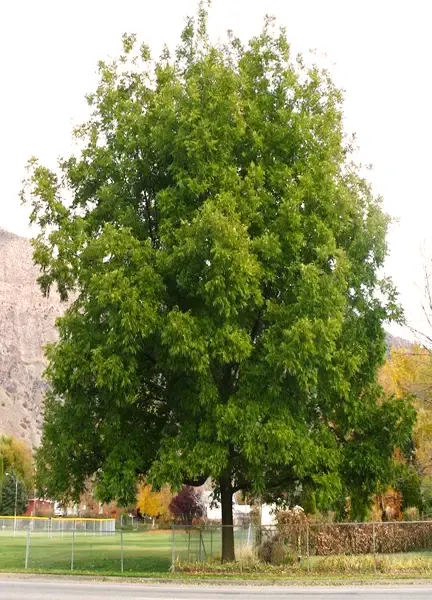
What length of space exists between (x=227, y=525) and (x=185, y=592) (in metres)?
6.61

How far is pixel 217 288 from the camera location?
71.0 feet

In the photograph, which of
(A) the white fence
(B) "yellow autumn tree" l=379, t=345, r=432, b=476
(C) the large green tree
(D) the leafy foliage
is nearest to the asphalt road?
(C) the large green tree

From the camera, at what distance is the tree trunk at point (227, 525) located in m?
24.7

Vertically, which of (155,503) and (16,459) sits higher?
(16,459)

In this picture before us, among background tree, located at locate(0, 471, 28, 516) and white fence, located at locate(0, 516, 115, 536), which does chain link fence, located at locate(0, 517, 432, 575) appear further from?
background tree, located at locate(0, 471, 28, 516)

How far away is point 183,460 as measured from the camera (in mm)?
22219

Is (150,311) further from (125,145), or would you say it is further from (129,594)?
(129,594)

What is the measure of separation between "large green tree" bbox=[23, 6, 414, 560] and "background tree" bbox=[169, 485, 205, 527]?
46.4m

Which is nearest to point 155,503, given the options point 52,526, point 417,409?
point 52,526

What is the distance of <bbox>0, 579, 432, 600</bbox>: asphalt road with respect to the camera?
54.2 ft

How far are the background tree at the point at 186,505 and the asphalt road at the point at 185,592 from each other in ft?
168

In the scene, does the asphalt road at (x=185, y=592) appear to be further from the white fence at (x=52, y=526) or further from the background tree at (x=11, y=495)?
the background tree at (x=11, y=495)

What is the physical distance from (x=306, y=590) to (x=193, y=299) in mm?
8905

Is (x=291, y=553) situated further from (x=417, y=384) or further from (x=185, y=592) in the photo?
(x=417, y=384)
